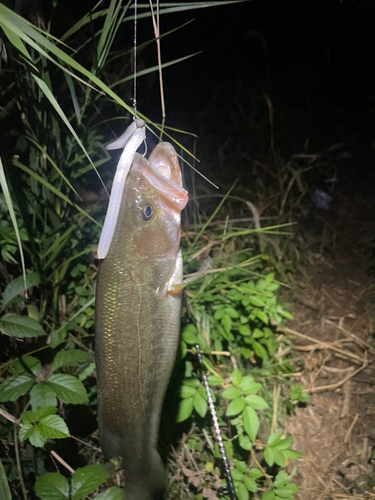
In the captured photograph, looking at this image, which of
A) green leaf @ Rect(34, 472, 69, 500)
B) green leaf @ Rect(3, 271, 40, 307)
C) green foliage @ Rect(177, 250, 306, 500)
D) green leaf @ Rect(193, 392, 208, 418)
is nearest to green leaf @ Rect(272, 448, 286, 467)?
green foliage @ Rect(177, 250, 306, 500)

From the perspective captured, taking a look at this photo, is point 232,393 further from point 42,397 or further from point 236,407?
point 42,397

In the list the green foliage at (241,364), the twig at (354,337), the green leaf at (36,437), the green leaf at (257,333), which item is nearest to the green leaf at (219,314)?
the green foliage at (241,364)

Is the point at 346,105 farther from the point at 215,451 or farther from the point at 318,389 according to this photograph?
the point at 215,451

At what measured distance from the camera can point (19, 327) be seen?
5.08 ft

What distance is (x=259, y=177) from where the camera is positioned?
11.4ft

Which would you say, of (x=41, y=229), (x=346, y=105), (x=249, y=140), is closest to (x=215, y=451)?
(x=41, y=229)

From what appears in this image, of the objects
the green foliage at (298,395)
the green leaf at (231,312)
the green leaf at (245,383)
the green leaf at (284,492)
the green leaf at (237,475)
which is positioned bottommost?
the green foliage at (298,395)

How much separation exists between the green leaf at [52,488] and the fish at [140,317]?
190 millimetres

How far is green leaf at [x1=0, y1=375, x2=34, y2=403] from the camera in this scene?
1.38 m

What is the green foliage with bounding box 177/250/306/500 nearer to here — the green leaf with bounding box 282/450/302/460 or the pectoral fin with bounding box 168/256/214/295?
the green leaf with bounding box 282/450/302/460

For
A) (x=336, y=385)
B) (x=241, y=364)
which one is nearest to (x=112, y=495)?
(x=241, y=364)

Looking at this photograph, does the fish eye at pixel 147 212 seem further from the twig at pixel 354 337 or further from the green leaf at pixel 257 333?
the twig at pixel 354 337

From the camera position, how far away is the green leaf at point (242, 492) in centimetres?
168

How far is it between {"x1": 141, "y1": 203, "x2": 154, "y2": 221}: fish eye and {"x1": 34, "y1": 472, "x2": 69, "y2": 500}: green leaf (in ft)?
3.60
